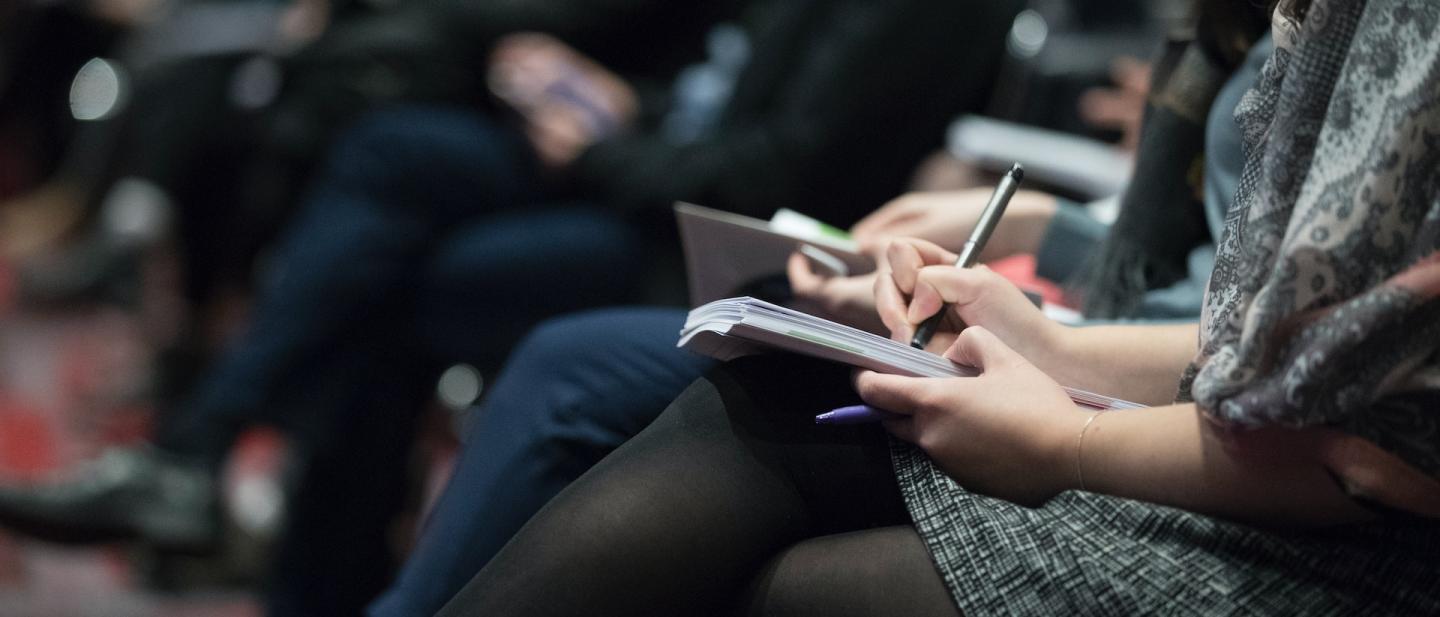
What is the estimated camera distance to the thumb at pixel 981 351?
69cm

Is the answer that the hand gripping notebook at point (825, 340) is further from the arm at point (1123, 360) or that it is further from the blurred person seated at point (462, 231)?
the blurred person seated at point (462, 231)

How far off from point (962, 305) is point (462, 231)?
114cm

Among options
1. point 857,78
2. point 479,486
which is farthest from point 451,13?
point 479,486

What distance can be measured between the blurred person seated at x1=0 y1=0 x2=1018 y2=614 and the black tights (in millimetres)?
925

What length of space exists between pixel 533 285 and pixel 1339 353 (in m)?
1.26

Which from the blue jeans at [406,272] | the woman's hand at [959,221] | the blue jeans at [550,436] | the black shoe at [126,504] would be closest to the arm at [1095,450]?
the blue jeans at [550,436]

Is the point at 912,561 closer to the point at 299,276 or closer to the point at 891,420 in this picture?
the point at 891,420

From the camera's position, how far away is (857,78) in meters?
1.58

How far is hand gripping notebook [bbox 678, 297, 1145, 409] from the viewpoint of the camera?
26.9 inches

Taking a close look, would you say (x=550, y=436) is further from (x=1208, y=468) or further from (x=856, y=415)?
(x=1208, y=468)

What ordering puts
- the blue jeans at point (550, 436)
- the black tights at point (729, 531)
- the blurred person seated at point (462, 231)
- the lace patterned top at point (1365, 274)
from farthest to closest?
the blurred person seated at point (462, 231) < the blue jeans at point (550, 436) < the black tights at point (729, 531) < the lace patterned top at point (1365, 274)

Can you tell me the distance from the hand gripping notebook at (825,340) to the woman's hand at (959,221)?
0.30 metres

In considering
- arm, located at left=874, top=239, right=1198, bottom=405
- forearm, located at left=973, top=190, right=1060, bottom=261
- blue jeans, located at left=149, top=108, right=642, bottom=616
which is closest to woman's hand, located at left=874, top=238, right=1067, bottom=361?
arm, located at left=874, top=239, right=1198, bottom=405

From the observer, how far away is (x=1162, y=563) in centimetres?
62
